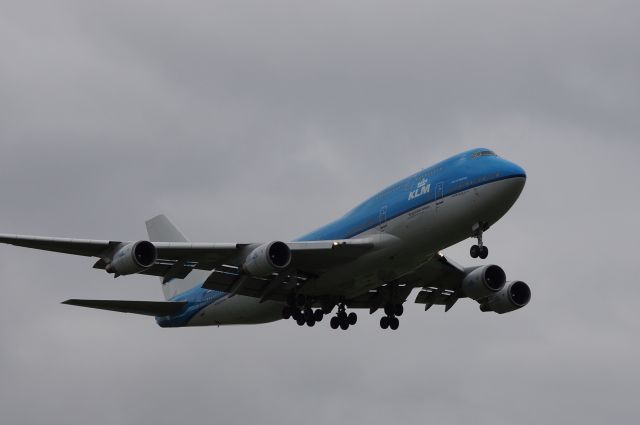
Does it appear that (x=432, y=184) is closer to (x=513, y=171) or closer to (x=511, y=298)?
(x=513, y=171)

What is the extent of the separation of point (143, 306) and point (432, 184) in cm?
1639

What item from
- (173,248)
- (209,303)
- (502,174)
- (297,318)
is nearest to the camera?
(502,174)

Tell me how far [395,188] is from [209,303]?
12.0m

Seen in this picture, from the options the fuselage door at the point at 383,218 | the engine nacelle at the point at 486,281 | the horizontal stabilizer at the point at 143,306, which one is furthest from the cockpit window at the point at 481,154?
the horizontal stabilizer at the point at 143,306

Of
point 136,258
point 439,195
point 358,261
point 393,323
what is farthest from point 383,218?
point 136,258

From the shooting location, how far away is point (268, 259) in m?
45.8

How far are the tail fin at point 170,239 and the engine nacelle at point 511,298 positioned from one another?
45.1 feet

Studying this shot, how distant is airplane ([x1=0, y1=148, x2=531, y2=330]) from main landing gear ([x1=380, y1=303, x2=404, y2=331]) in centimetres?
4

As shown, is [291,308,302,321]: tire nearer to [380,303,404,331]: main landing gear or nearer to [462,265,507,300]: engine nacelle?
[380,303,404,331]: main landing gear

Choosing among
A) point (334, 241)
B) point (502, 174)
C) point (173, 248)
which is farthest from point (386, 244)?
point (173, 248)

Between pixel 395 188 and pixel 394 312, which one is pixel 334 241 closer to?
pixel 395 188

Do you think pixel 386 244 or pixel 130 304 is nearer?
pixel 386 244

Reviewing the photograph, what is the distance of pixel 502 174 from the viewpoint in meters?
43.8

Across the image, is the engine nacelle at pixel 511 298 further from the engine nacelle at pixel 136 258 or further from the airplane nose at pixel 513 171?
the engine nacelle at pixel 136 258
